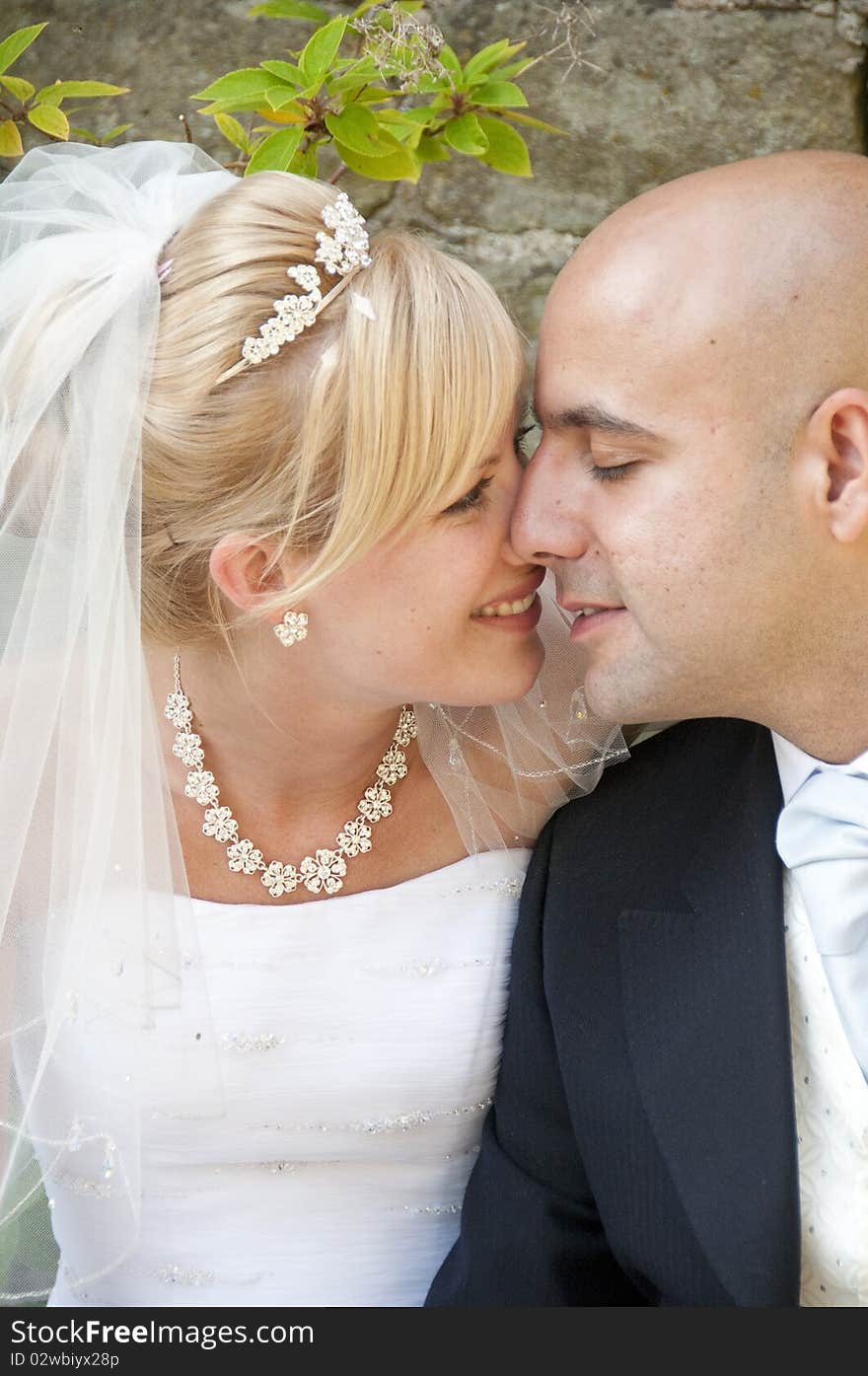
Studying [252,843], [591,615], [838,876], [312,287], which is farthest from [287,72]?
[838,876]

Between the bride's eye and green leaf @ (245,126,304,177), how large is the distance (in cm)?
56

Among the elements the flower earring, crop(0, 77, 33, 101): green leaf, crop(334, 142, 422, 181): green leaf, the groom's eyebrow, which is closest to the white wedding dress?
the flower earring

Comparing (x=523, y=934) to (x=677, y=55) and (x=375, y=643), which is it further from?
(x=677, y=55)

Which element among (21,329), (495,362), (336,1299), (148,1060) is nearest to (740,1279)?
(336,1299)

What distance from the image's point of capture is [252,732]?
7.40ft

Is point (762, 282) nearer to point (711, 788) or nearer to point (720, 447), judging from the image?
point (720, 447)

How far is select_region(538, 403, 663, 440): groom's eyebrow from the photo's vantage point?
6.31 feet

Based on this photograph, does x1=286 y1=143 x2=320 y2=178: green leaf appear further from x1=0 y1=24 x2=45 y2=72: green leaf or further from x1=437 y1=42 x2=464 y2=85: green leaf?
x1=0 y1=24 x2=45 y2=72: green leaf

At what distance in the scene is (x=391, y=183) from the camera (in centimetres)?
303

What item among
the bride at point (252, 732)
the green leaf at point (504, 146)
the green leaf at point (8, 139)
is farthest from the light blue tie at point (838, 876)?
the green leaf at point (8, 139)

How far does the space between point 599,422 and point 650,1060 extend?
93 cm

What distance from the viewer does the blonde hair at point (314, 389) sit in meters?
1.86

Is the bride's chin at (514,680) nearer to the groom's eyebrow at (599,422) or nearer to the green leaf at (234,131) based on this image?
the groom's eyebrow at (599,422)

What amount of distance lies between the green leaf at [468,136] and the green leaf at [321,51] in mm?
339
